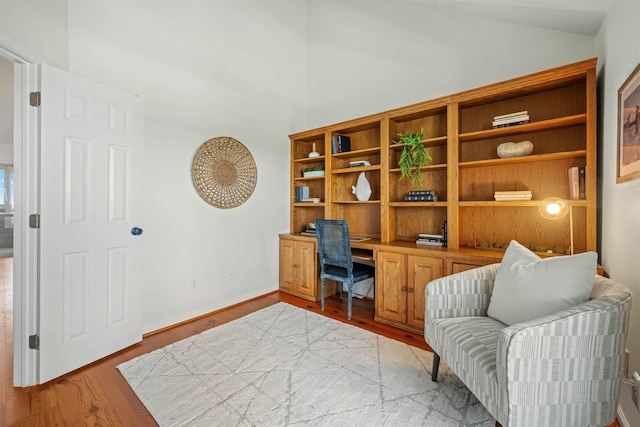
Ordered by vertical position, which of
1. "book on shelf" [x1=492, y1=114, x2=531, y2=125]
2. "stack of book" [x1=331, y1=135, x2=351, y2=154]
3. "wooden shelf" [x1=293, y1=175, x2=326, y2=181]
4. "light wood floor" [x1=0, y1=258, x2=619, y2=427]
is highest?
"stack of book" [x1=331, y1=135, x2=351, y2=154]

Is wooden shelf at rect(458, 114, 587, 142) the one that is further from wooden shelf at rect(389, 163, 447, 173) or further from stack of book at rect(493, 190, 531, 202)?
stack of book at rect(493, 190, 531, 202)

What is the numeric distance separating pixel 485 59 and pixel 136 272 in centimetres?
358

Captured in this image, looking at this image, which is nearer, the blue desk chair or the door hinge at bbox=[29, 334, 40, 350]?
the door hinge at bbox=[29, 334, 40, 350]

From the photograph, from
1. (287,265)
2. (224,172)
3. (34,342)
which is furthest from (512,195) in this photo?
(34,342)

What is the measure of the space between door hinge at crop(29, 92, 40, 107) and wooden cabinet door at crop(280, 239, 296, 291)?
2.51 m

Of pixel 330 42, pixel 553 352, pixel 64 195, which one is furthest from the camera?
pixel 330 42

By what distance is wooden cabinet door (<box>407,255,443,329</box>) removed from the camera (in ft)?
7.84

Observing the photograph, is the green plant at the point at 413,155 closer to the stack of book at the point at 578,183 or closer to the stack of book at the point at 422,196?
the stack of book at the point at 422,196

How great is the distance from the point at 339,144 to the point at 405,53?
1200 millimetres

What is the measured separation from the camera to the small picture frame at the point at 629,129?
1255mm

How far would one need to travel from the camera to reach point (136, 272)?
7.47 feet

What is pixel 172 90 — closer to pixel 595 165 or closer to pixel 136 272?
pixel 136 272

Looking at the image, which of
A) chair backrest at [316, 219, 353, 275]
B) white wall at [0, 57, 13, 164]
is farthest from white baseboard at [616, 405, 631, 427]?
white wall at [0, 57, 13, 164]

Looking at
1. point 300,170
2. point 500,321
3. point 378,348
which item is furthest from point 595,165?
point 300,170
